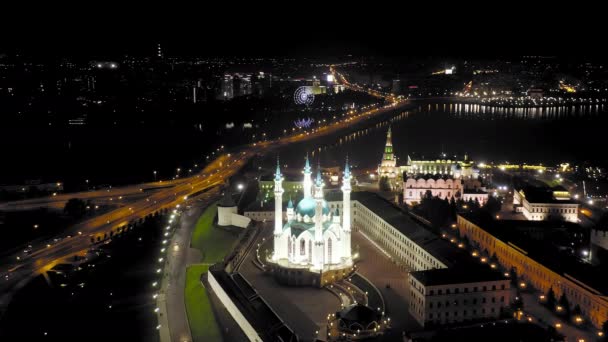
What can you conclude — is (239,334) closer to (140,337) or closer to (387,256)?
(140,337)

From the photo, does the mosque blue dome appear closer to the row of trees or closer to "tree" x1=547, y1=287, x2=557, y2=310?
the row of trees

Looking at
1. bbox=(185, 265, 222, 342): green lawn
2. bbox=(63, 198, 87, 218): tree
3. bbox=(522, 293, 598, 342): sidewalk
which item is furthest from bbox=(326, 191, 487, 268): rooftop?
bbox=(63, 198, 87, 218): tree

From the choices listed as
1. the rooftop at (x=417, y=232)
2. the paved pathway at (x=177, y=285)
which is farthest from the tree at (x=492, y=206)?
the paved pathway at (x=177, y=285)

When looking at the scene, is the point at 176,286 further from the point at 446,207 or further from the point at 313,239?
the point at 446,207

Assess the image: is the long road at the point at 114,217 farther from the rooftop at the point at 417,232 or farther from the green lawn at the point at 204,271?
the rooftop at the point at 417,232

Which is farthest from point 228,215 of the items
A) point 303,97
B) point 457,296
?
point 303,97

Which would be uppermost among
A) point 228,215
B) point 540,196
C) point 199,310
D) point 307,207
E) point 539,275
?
point 307,207
